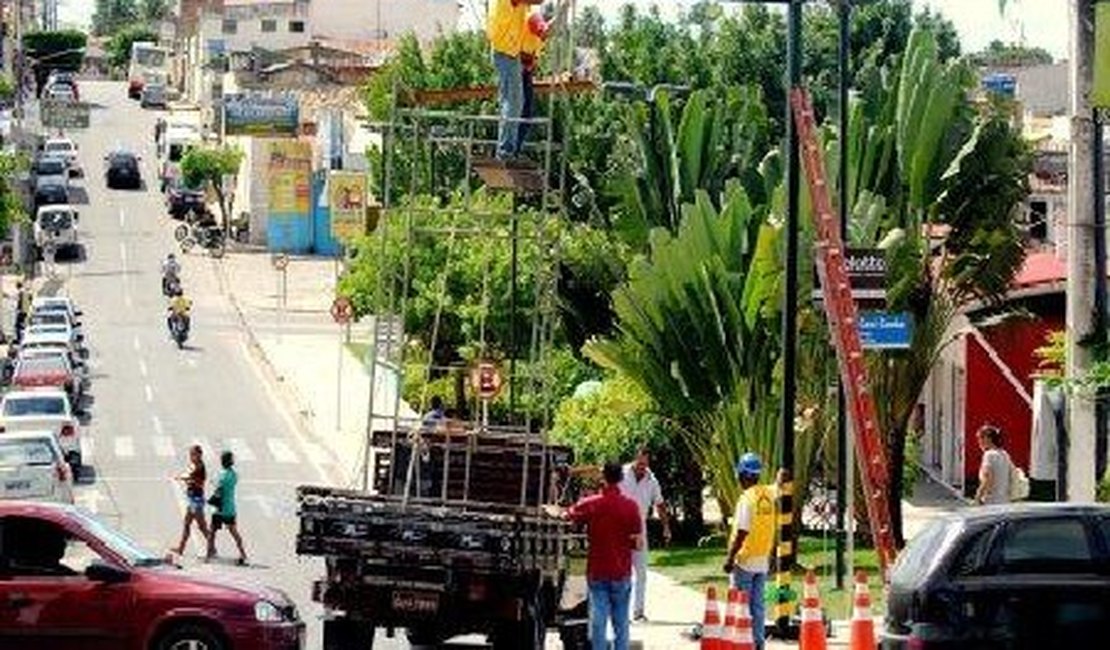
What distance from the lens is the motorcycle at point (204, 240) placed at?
101 metres

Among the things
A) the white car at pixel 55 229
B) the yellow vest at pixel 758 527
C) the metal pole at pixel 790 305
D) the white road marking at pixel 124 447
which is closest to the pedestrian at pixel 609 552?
the yellow vest at pixel 758 527

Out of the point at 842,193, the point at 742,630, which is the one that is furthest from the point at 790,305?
the point at 742,630

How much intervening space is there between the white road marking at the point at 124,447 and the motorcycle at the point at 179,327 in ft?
58.7

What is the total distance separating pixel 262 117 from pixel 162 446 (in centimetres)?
6404

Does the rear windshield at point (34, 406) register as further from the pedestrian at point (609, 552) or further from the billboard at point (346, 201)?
the pedestrian at point (609, 552)

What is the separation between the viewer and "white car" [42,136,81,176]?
120000 millimetres

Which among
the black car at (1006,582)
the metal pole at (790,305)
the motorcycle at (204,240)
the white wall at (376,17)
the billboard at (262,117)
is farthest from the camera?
the white wall at (376,17)

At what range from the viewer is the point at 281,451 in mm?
55688

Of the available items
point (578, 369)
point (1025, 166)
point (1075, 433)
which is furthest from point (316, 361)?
point (1075, 433)

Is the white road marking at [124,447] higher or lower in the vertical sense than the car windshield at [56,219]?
lower

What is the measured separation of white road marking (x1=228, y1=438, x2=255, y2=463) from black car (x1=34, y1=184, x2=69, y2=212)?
170 feet

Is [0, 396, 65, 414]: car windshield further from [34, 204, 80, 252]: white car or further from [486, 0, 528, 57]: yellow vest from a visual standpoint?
[34, 204, 80, 252]: white car

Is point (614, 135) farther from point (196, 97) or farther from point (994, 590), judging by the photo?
point (196, 97)

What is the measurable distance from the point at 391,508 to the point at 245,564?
42.3 feet
